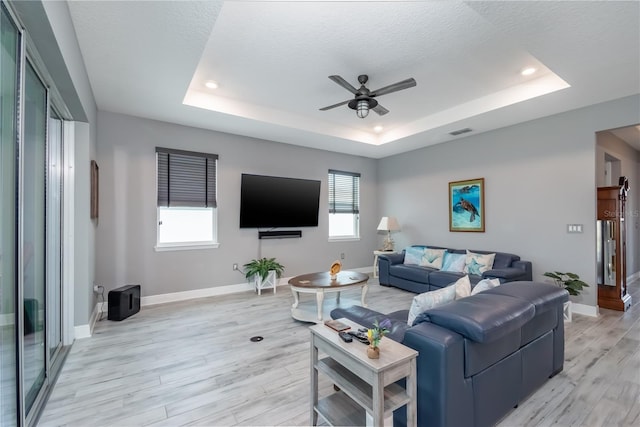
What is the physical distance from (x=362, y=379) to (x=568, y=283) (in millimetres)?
3844

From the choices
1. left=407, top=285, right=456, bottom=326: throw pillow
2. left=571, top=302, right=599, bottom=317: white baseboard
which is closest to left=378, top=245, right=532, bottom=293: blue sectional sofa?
left=571, top=302, right=599, bottom=317: white baseboard

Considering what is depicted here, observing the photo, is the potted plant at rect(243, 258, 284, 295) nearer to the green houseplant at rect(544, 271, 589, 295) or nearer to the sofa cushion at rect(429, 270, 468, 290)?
the sofa cushion at rect(429, 270, 468, 290)

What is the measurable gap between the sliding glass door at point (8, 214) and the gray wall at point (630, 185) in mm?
6762

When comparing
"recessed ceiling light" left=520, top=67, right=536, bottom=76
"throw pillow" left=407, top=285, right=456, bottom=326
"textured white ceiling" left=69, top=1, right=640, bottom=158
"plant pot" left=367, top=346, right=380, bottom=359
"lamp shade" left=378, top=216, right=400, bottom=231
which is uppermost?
"recessed ceiling light" left=520, top=67, right=536, bottom=76

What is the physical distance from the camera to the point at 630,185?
5.83 m

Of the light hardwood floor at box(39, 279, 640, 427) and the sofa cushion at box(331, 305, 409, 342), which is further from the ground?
the sofa cushion at box(331, 305, 409, 342)

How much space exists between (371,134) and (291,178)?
6.01 feet

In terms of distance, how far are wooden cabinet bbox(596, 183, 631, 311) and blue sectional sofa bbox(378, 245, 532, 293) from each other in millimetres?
933

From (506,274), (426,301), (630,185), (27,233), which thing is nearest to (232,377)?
(426,301)

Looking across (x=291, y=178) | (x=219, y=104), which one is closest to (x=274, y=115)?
(x=219, y=104)

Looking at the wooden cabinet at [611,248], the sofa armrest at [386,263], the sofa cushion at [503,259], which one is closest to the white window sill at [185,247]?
the sofa armrest at [386,263]

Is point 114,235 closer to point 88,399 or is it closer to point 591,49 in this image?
point 88,399

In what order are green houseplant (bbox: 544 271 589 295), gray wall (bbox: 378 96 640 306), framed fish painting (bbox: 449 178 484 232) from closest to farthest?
green houseplant (bbox: 544 271 589 295), gray wall (bbox: 378 96 640 306), framed fish painting (bbox: 449 178 484 232)

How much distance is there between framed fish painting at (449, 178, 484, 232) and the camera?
516cm
